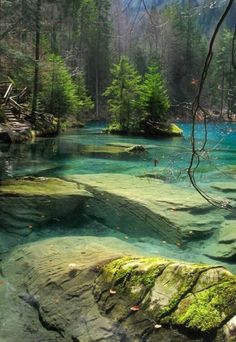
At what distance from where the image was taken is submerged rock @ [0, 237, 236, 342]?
3988 mm

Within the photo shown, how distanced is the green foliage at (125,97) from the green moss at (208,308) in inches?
1207

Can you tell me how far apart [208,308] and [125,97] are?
32064 millimetres

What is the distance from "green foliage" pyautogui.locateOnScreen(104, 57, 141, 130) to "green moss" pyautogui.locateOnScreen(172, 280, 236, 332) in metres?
30.7

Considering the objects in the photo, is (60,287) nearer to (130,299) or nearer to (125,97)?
(130,299)

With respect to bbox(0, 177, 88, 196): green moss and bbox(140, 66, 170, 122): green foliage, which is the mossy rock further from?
bbox(140, 66, 170, 122): green foliage

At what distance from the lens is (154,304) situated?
4254mm

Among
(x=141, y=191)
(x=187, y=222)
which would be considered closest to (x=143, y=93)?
(x=141, y=191)

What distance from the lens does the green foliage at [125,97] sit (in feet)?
114

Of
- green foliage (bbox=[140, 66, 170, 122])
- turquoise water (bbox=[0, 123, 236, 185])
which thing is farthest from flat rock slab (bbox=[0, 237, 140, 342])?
green foliage (bbox=[140, 66, 170, 122])

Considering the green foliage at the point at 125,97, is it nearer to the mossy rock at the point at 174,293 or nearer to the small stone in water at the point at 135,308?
the mossy rock at the point at 174,293

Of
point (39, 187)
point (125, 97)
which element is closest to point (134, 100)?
point (125, 97)

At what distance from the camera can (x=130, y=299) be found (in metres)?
4.45

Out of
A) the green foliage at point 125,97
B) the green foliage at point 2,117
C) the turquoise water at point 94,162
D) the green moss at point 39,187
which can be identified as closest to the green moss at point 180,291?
the green moss at point 39,187

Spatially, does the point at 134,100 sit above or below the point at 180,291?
above
